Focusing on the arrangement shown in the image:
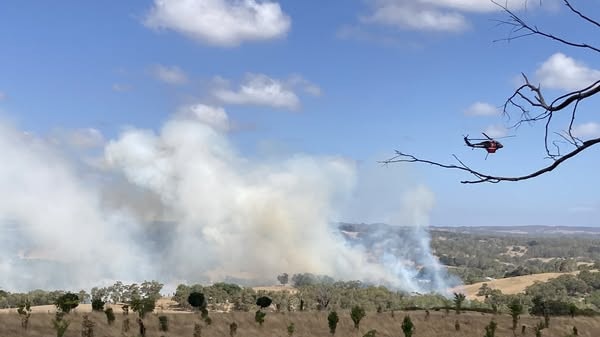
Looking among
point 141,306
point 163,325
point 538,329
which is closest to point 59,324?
point 163,325

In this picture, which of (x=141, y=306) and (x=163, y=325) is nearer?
(x=163, y=325)

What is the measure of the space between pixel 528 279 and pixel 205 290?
287 ft

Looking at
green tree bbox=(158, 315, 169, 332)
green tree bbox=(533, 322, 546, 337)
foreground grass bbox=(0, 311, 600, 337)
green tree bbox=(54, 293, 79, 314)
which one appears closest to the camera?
foreground grass bbox=(0, 311, 600, 337)

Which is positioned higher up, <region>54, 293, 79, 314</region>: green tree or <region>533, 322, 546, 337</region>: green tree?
<region>54, 293, 79, 314</region>: green tree

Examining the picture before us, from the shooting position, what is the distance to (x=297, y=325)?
3164 centimetres

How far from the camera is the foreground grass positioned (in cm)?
2437

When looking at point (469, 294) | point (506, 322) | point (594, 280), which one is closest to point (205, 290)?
point (506, 322)

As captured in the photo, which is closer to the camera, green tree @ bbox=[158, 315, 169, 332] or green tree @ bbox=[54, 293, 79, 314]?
green tree @ bbox=[158, 315, 169, 332]

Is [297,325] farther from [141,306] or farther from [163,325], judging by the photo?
[141,306]

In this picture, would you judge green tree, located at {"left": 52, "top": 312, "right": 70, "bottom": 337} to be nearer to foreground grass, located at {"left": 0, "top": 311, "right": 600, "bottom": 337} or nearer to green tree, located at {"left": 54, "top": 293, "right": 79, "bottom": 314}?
Answer: foreground grass, located at {"left": 0, "top": 311, "right": 600, "bottom": 337}

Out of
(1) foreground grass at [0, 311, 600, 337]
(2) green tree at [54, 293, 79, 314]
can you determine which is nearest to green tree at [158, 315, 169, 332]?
(1) foreground grass at [0, 311, 600, 337]

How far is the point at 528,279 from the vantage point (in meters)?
140

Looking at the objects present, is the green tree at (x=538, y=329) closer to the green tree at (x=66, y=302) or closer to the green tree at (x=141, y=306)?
the green tree at (x=141, y=306)

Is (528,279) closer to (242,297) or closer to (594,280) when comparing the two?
(594,280)
